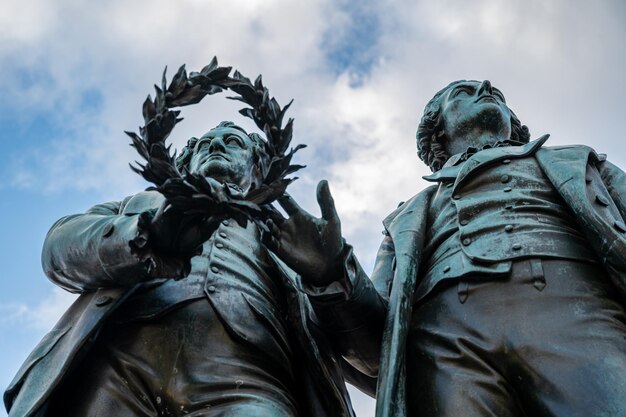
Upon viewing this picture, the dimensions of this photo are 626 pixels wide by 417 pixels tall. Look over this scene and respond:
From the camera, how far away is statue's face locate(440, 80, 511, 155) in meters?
9.91

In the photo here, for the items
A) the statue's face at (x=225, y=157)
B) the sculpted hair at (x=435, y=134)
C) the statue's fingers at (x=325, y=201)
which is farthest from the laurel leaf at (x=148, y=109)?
the sculpted hair at (x=435, y=134)

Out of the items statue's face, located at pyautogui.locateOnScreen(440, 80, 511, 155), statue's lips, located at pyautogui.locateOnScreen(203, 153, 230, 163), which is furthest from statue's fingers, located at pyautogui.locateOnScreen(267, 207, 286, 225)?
statue's face, located at pyautogui.locateOnScreen(440, 80, 511, 155)

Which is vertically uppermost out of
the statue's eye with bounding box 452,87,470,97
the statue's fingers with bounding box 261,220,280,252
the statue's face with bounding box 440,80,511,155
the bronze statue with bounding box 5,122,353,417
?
the statue's eye with bounding box 452,87,470,97

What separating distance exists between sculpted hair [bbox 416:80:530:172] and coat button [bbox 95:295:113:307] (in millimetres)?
3958

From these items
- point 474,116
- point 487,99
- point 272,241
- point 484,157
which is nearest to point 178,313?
point 272,241

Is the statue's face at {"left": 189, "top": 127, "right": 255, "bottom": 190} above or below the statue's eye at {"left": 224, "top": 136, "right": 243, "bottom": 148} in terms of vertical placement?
below

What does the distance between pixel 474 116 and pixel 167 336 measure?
3816 millimetres

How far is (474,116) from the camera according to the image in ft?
32.8

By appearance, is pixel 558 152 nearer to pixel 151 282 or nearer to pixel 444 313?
pixel 444 313

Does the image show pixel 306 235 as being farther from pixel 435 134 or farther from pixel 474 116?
pixel 435 134

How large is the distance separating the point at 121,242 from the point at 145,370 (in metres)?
0.93

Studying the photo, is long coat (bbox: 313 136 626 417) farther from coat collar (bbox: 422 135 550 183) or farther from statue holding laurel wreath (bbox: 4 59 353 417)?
statue holding laurel wreath (bbox: 4 59 353 417)

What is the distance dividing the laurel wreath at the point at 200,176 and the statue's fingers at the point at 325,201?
8.8 inches

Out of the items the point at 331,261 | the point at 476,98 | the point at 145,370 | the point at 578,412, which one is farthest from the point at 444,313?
the point at 476,98
